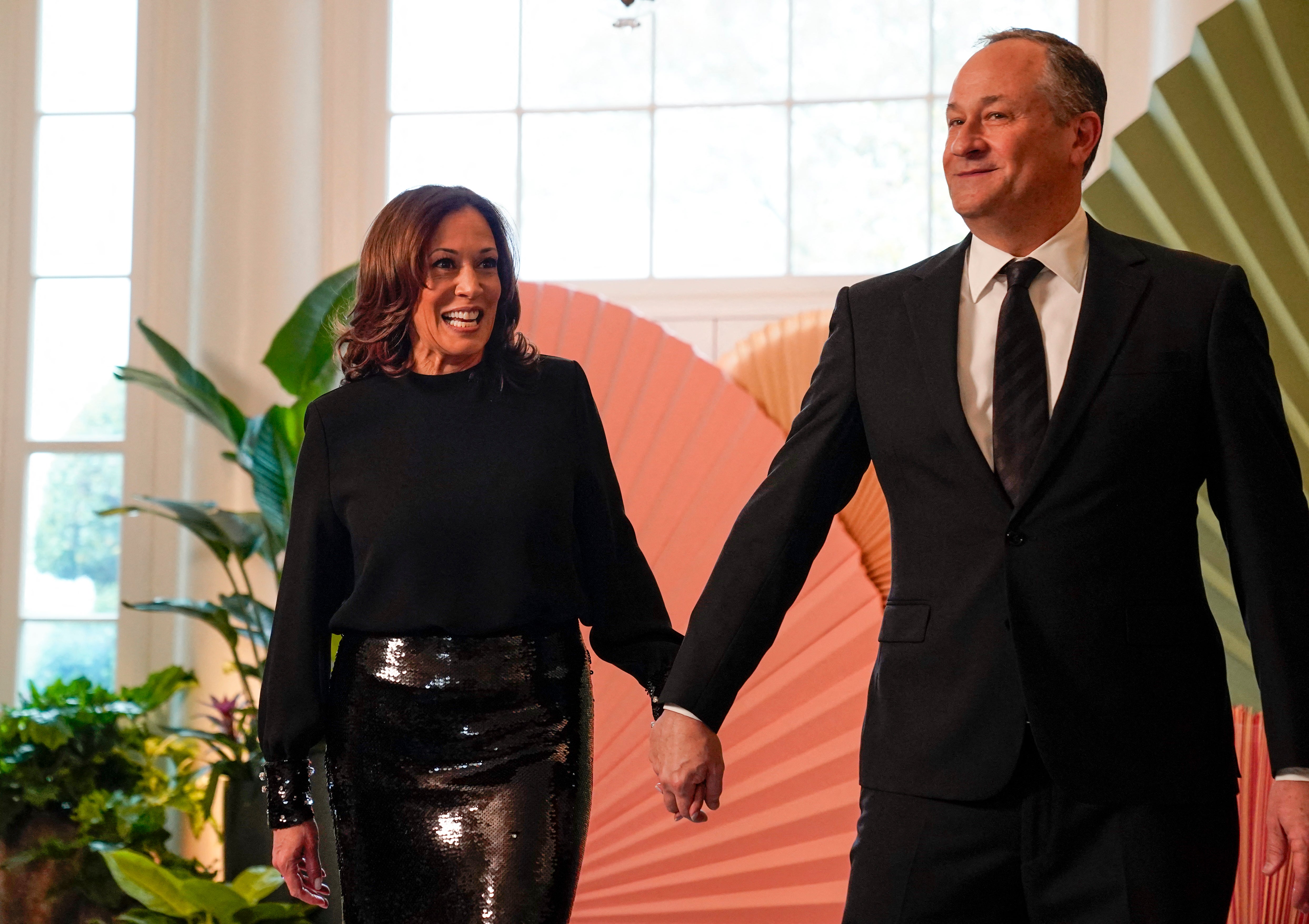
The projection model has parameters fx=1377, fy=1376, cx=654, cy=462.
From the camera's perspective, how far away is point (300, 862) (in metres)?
1.72

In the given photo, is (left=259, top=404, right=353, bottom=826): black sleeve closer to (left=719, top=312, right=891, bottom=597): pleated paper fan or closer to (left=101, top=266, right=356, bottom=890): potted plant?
(left=719, top=312, right=891, bottom=597): pleated paper fan

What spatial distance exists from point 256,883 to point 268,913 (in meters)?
0.08

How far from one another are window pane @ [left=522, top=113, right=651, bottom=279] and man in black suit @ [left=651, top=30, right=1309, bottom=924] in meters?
2.59

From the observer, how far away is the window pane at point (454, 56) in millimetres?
4078

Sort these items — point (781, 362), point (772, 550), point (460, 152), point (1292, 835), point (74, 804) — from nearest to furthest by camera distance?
point (1292, 835), point (772, 550), point (781, 362), point (74, 804), point (460, 152)

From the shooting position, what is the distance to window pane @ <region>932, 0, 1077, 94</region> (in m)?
3.83

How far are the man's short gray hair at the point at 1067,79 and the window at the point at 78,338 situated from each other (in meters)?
3.34

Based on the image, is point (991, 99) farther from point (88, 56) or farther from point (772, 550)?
point (88, 56)

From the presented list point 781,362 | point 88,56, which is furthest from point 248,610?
point 88,56

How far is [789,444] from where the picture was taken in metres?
1.48

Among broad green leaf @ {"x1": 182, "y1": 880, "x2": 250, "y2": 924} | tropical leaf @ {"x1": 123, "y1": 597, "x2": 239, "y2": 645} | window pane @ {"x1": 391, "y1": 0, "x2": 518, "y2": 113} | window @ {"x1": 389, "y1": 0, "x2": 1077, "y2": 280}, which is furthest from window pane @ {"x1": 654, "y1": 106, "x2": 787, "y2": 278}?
broad green leaf @ {"x1": 182, "y1": 880, "x2": 250, "y2": 924}

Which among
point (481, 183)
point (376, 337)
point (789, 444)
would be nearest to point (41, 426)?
point (481, 183)

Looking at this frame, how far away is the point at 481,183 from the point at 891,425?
2.93 metres

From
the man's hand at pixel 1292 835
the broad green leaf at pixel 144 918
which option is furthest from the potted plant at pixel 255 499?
the man's hand at pixel 1292 835
